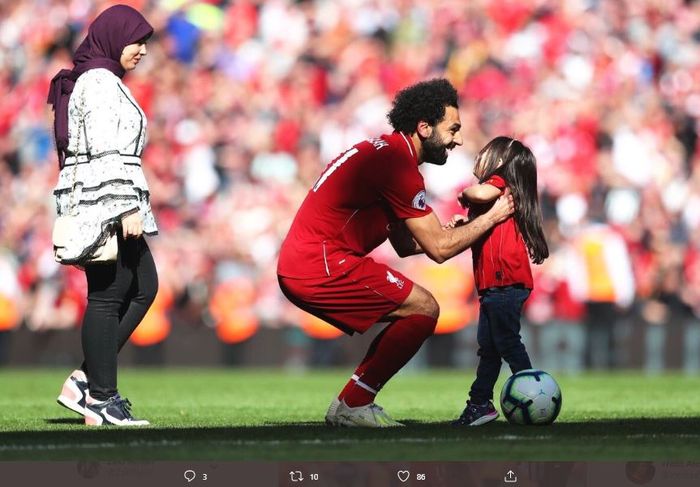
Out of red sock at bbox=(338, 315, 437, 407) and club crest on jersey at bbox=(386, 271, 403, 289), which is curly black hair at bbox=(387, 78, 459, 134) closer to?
club crest on jersey at bbox=(386, 271, 403, 289)

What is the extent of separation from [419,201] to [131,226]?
1.50 meters

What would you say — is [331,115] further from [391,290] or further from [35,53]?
[391,290]

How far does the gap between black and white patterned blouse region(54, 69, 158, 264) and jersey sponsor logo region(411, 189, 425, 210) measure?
1.43 metres

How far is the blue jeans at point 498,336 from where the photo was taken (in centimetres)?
808

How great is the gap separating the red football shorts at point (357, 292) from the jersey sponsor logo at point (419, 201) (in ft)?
1.24

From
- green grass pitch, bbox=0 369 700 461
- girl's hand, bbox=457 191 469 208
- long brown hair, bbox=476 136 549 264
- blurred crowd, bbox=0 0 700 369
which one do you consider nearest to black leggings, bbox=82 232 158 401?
green grass pitch, bbox=0 369 700 461

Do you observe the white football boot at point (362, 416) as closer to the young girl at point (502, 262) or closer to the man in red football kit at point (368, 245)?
the man in red football kit at point (368, 245)

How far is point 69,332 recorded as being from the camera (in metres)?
16.8

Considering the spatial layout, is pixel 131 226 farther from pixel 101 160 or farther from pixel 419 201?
pixel 419 201

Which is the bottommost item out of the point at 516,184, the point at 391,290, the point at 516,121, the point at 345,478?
the point at 345,478

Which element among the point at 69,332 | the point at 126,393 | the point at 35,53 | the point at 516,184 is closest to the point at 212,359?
the point at 69,332

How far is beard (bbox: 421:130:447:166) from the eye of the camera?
791cm

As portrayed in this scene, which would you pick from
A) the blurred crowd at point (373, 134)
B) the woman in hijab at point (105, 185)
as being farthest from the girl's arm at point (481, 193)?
the blurred crowd at point (373, 134)

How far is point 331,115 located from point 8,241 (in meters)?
4.22
